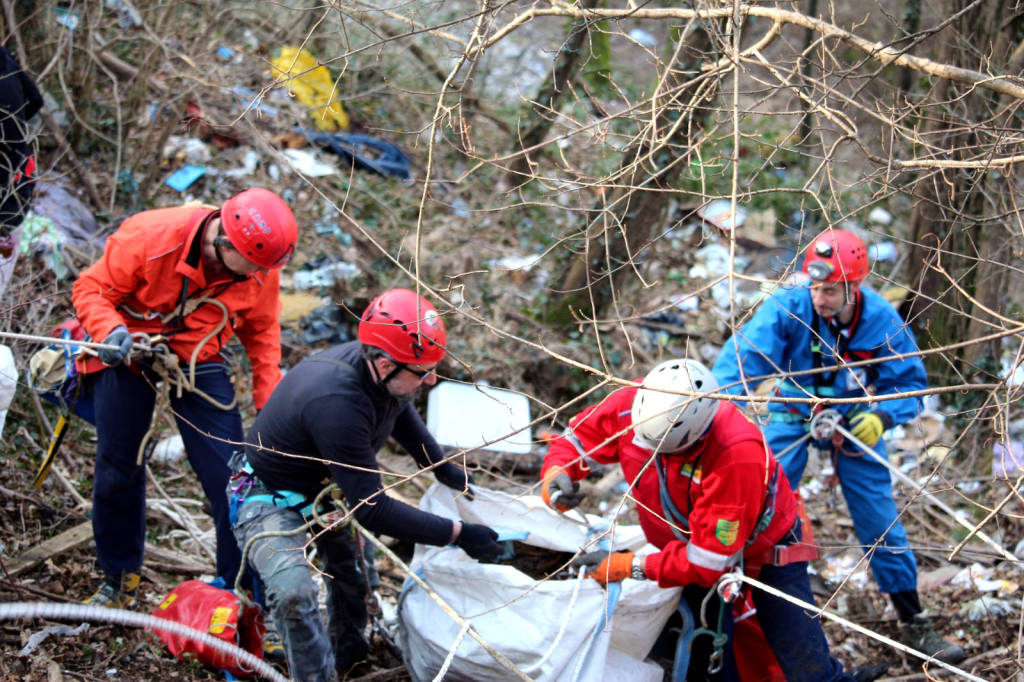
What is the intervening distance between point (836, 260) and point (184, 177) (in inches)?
209

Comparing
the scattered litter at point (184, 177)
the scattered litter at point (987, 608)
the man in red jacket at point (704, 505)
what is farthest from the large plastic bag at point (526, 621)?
the scattered litter at point (184, 177)

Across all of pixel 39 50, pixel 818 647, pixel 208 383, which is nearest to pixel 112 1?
pixel 39 50

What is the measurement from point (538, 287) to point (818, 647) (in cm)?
448

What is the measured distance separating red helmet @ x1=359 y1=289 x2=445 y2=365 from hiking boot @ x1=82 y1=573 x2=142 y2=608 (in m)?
1.70

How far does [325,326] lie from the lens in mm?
Answer: 6375

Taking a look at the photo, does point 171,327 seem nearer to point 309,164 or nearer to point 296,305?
point 296,305

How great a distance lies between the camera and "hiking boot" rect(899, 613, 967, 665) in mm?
4312

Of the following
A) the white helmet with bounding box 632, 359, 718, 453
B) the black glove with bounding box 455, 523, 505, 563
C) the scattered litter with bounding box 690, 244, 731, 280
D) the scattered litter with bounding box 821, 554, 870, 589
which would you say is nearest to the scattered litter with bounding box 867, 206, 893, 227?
the scattered litter with bounding box 690, 244, 731, 280

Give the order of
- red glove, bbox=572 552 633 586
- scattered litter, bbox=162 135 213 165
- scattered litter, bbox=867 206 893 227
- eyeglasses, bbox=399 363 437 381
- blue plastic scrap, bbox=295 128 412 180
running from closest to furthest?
eyeglasses, bbox=399 363 437 381
red glove, bbox=572 552 633 586
scattered litter, bbox=162 135 213 165
blue plastic scrap, bbox=295 128 412 180
scattered litter, bbox=867 206 893 227

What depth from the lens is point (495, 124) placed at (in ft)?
30.3

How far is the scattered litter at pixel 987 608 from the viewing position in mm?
4688

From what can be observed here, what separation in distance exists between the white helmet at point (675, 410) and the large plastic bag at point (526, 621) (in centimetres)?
45

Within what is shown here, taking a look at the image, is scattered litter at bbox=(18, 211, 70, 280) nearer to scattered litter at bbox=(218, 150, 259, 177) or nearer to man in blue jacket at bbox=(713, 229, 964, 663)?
scattered litter at bbox=(218, 150, 259, 177)

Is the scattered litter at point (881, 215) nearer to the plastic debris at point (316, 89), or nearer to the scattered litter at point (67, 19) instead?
the plastic debris at point (316, 89)
